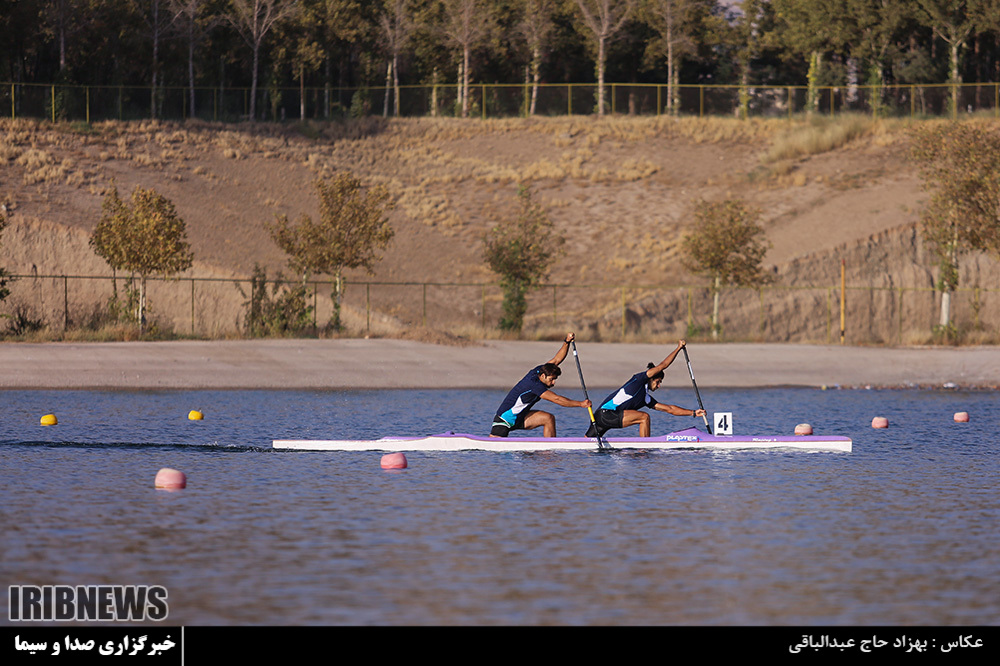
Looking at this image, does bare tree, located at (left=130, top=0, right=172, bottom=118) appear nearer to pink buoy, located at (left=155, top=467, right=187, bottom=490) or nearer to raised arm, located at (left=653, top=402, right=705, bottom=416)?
raised arm, located at (left=653, top=402, right=705, bottom=416)

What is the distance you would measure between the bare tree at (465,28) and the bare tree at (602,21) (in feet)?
20.9

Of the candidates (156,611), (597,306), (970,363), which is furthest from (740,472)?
(597,306)

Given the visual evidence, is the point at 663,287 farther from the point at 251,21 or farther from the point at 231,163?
the point at 251,21

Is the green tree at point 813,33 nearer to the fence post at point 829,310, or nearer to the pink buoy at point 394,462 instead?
the fence post at point 829,310

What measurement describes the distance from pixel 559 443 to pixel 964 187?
1193 inches

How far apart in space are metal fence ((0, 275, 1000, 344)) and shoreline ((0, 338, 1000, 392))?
32.1ft

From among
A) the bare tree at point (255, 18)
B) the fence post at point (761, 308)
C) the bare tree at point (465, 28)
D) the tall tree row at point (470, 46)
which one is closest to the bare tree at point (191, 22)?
the tall tree row at point (470, 46)

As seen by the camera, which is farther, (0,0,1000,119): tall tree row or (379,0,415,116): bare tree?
(379,0,415,116): bare tree

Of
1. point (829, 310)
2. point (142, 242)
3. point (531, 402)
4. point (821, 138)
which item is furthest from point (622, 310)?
point (531, 402)

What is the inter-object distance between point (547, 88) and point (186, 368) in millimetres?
55195

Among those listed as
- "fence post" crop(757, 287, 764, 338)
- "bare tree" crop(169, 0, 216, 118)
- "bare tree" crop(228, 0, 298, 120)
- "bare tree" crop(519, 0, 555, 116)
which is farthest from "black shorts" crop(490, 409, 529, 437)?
"bare tree" crop(519, 0, 555, 116)

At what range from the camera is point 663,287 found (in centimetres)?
6012

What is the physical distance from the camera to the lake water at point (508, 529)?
11.2 m

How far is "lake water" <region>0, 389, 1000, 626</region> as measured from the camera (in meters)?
11.2
